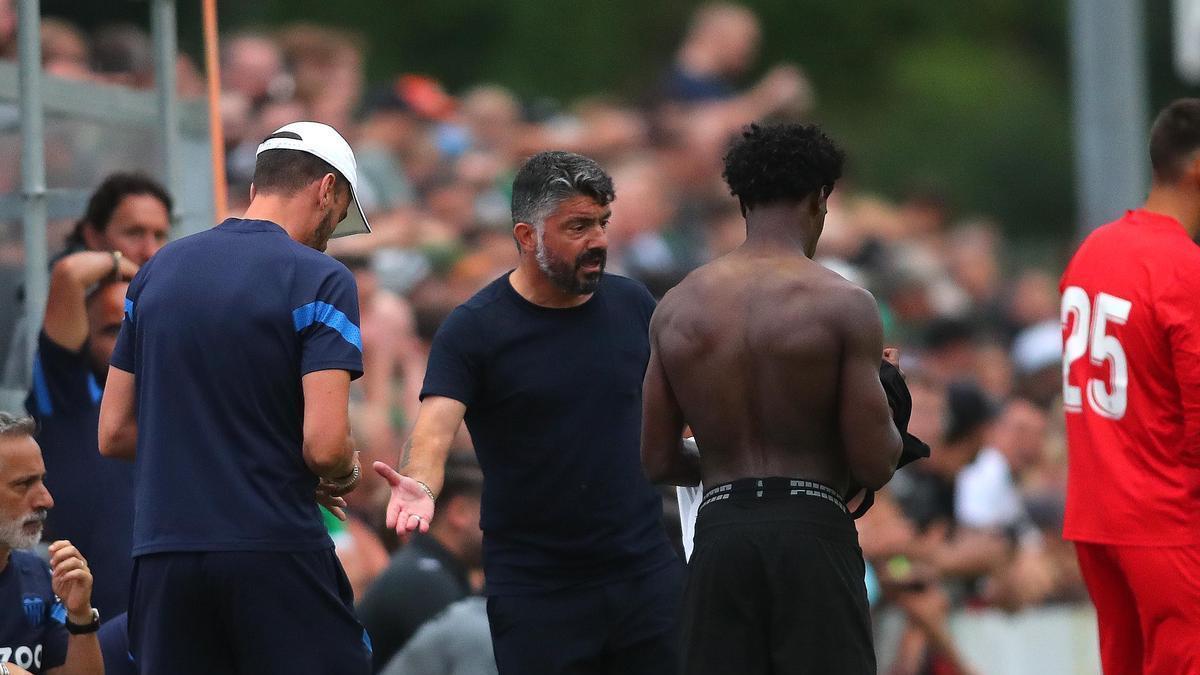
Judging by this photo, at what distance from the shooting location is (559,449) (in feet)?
20.4

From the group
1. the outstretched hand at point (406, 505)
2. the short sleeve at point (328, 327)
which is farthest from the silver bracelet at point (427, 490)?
the short sleeve at point (328, 327)

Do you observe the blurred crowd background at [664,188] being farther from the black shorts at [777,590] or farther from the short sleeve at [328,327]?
the short sleeve at [328,327]

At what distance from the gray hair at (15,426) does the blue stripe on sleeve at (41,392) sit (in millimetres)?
546

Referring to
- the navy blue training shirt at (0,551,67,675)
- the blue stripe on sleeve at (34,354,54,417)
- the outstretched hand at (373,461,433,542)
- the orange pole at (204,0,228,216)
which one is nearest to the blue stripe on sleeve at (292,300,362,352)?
the outstretched hand at (373,461,433,542)

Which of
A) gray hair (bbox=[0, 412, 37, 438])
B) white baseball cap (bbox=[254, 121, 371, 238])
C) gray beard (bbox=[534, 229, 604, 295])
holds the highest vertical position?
white baseball cap (bbox=[254, 121, 371, 238])

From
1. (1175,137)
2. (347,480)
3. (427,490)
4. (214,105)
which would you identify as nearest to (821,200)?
(427,490)

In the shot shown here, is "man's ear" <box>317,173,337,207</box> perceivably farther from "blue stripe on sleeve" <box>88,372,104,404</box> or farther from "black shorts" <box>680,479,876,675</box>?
"blue stripe on sleeve" <box>88,372,104,404</box>

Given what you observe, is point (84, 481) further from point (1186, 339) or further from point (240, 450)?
point (1186, 339)

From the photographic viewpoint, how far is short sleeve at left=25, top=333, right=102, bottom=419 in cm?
660

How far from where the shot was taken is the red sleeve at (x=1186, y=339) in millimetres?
6527

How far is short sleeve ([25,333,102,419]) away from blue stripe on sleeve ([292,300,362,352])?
1641 mm

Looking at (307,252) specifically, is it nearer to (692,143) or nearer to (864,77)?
(692,143)

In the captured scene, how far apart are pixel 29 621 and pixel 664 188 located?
8.36m

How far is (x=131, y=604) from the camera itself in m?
5.39
